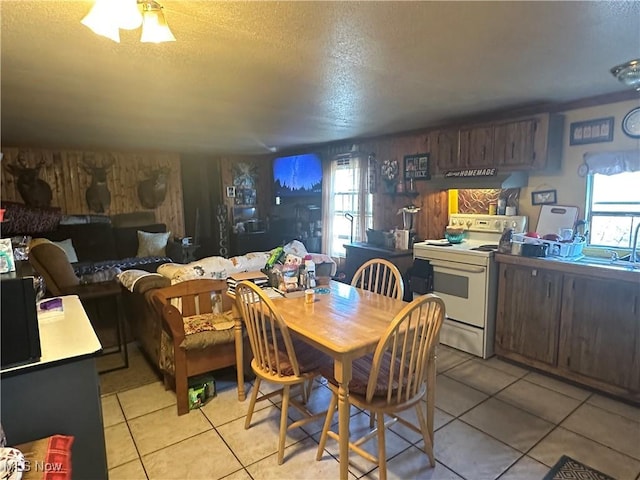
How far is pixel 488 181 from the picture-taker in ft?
11.4

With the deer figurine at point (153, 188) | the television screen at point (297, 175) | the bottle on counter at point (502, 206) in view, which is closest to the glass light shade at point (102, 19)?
the bottle on counter at point (502, 206)

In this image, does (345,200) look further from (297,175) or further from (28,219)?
(28,219)

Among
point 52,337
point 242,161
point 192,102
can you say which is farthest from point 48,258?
point 242,161

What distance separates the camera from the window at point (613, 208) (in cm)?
296

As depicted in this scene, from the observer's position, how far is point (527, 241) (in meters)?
3.12

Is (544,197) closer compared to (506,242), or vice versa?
(506,242)

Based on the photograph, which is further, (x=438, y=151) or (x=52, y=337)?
(x=438, y=151)

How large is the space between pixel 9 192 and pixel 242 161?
146 inches

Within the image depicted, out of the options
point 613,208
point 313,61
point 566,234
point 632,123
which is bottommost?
point 566,234

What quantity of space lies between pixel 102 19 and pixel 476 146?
319cm

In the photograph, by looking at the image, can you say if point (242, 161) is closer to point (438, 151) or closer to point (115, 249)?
point (115, 249)

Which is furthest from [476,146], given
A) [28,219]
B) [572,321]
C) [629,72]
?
[28,219]

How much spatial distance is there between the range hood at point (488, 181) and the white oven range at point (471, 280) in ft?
1.15

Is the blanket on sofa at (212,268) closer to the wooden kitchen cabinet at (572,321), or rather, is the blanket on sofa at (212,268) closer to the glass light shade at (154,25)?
the wooden kitchen cabinet at (572,321)
